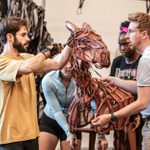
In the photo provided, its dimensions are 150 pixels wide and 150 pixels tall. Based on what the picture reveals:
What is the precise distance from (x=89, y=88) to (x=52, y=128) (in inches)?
34.7

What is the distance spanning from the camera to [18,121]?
6.74 feet

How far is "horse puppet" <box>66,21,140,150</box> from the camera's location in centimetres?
180

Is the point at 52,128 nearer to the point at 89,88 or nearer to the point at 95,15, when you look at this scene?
the point at 89,88

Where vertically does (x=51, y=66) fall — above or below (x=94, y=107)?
above

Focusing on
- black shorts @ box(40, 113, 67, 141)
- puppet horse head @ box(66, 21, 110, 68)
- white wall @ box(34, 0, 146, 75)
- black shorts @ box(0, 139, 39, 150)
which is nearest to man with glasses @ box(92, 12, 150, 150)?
puppet horse head @ box(66, 21, 110, 68)

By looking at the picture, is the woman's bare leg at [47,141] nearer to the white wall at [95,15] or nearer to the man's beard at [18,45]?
the man's beard at [18,45]

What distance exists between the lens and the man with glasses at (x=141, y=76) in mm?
1891

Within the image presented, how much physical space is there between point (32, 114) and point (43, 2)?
178 cm

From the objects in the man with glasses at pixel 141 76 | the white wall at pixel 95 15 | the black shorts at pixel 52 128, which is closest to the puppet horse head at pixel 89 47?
the man with glasses at pixel 141 76

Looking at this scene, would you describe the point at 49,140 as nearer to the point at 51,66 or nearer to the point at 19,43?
the point at 51,66

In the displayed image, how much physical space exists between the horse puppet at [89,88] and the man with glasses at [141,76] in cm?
6

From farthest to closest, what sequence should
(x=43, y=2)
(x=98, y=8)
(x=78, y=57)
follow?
(x=98, y=8) → (x=43, y=2) → (x=78, y=57)

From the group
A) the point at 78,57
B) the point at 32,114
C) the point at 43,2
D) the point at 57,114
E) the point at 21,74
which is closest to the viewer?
the point at 78,57

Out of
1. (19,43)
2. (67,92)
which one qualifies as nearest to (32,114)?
(19,43)
